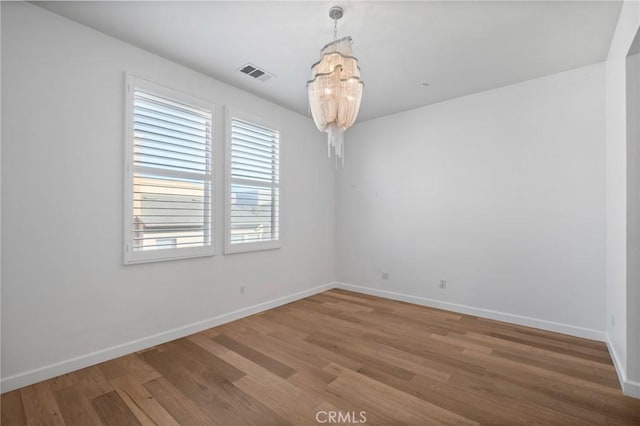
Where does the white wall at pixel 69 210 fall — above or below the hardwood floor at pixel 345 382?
above

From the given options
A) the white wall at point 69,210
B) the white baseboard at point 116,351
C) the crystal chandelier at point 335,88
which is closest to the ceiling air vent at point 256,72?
the white wall at point 69,210

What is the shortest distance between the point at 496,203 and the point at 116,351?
443 cm

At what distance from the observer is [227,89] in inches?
140

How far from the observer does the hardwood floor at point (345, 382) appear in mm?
1893

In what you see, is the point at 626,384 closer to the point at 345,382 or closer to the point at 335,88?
the point at 345,382

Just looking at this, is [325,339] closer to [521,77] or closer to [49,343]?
[49,343]

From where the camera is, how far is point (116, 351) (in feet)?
8.65

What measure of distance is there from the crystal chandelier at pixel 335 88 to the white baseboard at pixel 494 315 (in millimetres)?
3073

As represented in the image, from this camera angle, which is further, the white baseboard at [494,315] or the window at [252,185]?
the window at [252,185]

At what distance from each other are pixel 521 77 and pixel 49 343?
529 centimetres

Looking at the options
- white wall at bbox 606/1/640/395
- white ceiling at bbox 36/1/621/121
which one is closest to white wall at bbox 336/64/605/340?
white wall at bbox 606/1/640/395

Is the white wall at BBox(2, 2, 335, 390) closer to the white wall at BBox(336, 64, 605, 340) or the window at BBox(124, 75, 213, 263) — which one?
the window at BBox(124, 75, 213, 263)

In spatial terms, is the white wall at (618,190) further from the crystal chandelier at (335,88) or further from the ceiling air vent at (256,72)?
the ceiling air vent at (256,72)

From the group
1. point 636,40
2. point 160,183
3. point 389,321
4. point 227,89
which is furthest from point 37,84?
point 636,40
